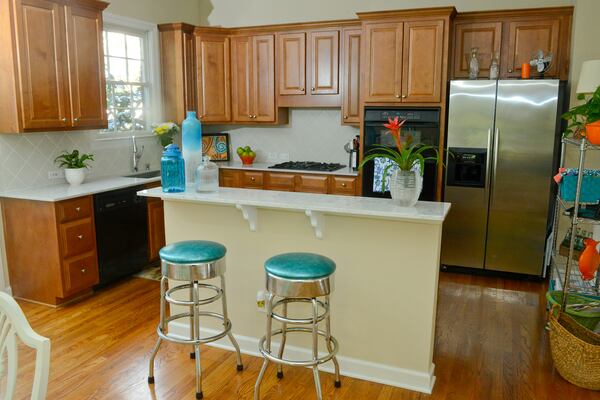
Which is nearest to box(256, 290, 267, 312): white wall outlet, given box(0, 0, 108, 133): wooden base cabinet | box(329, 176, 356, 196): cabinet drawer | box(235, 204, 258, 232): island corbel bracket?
box(235, 204, 258, 232): island corbel bracket

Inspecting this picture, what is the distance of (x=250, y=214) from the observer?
294 centimetres

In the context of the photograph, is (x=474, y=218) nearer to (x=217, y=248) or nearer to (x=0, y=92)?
(x=217, y=248)

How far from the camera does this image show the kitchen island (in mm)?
2645

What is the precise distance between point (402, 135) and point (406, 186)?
2.26 metres

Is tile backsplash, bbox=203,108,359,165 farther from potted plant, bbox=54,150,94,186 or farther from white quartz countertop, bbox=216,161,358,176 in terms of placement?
potted plant, bbox=54,150,94,186

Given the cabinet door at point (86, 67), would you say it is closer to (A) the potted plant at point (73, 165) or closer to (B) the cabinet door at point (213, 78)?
(A) the potted plant at point (73, 165)

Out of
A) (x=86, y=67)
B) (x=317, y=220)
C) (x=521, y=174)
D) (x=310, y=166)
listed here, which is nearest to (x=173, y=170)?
(x=317, y=220)

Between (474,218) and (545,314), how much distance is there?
1121mm

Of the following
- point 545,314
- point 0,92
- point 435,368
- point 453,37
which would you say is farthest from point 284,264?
point 453,37

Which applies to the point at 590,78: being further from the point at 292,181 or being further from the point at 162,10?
the point at 162,10

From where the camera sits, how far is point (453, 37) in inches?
186

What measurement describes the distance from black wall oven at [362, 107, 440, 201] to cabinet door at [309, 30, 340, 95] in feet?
1.93

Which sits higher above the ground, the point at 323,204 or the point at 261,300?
the point at 323,204

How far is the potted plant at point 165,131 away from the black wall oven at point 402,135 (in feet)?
6.79
